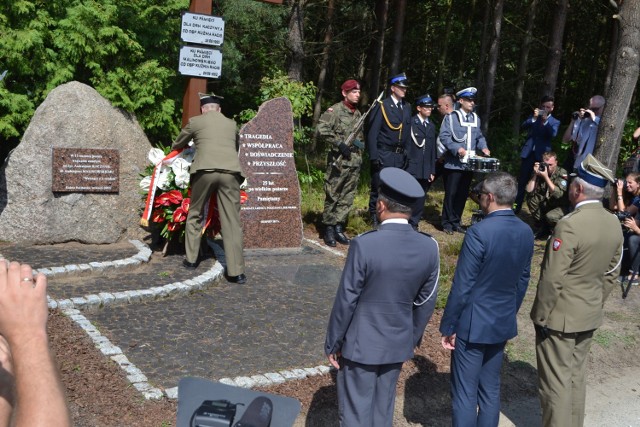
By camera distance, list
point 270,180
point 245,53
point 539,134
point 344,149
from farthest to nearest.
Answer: point 245,53
point 539,134
point 344,149
point 270,180

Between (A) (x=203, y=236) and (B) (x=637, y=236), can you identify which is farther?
(B) (x=637, y=236)

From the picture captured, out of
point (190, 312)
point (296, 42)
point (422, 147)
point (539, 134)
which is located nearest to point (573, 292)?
point (190, 312)

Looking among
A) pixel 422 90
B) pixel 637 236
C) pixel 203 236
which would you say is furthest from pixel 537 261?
pixel 422 90

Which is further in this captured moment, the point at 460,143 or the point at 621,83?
the point at 460,143

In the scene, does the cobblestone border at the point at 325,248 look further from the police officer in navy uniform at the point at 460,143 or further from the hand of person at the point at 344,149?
the police officer in navy uniform at the point at 460,143

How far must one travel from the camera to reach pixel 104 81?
968cm

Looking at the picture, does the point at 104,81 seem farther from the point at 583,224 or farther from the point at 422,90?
the point at 422,90

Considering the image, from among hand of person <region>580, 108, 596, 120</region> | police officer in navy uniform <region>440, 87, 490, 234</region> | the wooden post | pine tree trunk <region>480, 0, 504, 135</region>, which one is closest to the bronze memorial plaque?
the wooden post

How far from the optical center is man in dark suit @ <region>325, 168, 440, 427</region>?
360 cm

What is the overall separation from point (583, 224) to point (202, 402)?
10.3 ft

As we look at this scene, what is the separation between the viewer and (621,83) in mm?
9586

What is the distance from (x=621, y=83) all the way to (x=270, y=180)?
5.34 m

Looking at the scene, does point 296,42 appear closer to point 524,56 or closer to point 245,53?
point 245,53

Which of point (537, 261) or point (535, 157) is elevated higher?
point (535, 157)
